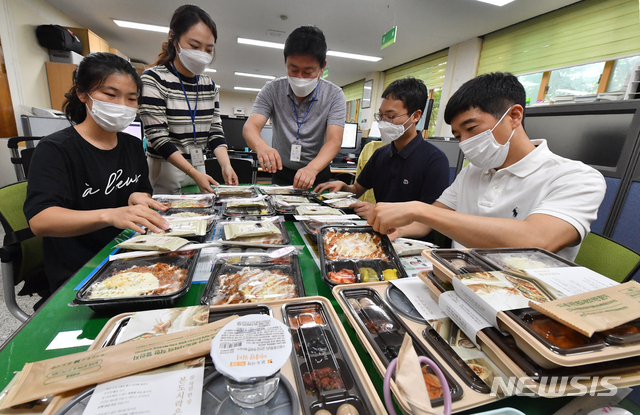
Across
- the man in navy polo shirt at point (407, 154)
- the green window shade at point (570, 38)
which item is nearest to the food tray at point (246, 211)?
the man in navy polo shirt at point (407, 154)

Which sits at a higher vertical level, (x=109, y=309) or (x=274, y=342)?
(x=274, y=342)

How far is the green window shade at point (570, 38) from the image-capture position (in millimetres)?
3432

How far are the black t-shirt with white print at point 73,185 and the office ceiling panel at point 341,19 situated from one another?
4528 mm

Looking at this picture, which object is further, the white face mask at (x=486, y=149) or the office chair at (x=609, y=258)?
the white face mask at (x=486, y=149)

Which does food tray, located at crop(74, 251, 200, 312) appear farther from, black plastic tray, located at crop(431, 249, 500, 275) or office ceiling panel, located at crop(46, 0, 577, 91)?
office ceiling panel, located at crop(46, 0, 577, 91)

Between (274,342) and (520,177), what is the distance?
4.18ft

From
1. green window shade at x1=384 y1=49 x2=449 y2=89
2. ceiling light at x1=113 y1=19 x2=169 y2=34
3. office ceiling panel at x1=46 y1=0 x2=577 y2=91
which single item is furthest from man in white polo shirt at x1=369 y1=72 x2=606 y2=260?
ceiling light at x1=113 y1=19 x2=169 y2=34

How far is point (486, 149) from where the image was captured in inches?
47.7

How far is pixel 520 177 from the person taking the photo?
1.18 m

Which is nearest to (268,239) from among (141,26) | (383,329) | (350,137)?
(383,329)

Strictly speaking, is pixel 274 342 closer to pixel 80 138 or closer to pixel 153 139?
pixel 80 138

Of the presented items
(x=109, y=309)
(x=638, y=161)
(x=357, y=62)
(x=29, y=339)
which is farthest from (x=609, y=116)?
(x=357, y=62)

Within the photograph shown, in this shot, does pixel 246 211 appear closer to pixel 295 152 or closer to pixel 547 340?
pixel 295 152

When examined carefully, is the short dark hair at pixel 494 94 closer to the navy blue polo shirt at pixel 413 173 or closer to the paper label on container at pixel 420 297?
the navy blue polo shirt at pixel 413 173
